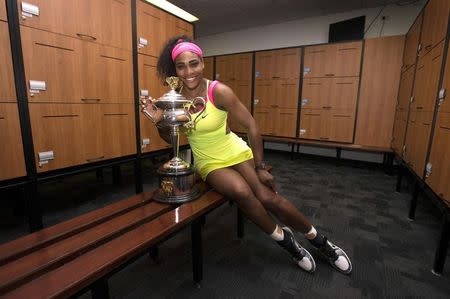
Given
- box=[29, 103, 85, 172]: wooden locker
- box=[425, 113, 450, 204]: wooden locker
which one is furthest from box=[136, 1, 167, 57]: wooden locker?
box=[425, 113, 450, 204]: wooden locker

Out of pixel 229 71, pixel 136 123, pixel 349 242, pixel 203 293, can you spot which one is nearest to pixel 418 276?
pixel 349 242

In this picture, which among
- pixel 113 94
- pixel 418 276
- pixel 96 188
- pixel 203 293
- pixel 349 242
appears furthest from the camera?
pixel 96 188

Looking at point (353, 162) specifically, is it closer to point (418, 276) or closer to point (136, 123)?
point (418, 276)

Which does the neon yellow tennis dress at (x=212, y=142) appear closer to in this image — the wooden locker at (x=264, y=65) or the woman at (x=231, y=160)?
the woman at (x=231, y=160)

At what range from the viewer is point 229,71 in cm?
492

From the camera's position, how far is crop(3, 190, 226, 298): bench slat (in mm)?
637

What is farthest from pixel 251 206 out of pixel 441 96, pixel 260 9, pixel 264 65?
pixel 260 9

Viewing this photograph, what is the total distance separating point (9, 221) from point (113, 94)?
1415 millimetres

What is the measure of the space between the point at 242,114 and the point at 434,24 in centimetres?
186

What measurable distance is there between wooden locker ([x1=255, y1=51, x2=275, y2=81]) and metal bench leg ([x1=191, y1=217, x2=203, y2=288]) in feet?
12.2

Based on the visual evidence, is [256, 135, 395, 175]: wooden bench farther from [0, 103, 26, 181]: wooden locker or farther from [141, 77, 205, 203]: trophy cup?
A: [0, 103, 26, 181]: wooden locker

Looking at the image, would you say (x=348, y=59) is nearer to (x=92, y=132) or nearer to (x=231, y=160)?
(x=231, y=160)

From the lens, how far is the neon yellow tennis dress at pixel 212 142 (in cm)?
135

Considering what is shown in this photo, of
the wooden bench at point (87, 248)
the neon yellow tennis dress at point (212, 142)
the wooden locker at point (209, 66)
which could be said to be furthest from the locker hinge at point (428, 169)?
the wooden locker at point (209, 66)
